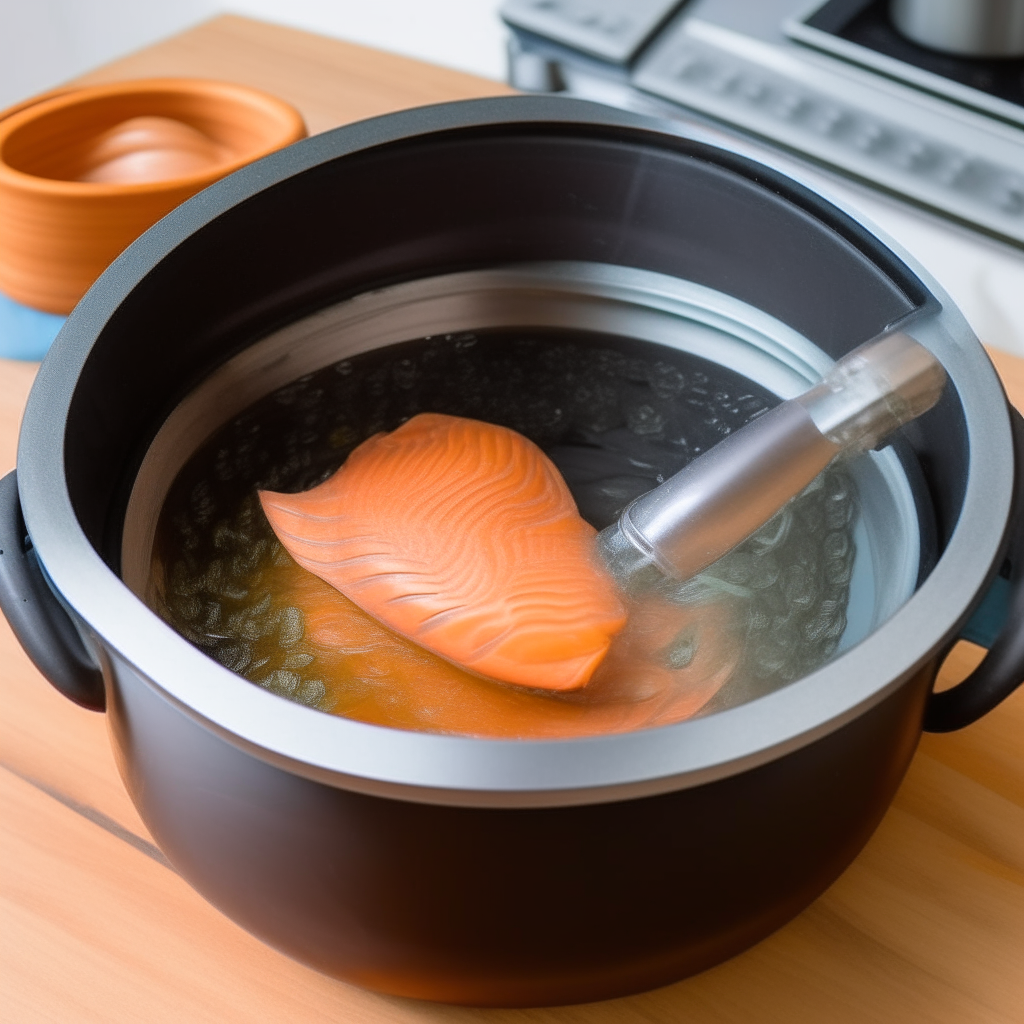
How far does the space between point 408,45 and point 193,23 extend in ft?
0.84

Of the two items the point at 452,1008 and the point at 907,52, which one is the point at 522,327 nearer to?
the point at 452,1008

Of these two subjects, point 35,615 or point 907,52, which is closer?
point 35,615

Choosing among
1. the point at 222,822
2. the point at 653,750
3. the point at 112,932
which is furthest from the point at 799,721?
the point at 112,932

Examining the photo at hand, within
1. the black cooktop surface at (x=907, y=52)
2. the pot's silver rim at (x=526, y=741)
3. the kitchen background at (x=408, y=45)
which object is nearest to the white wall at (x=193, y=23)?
the kitchen background at (x=408, y=45)

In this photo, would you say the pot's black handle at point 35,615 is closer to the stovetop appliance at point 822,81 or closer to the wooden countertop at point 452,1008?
the wooden countertop at point 452,1008

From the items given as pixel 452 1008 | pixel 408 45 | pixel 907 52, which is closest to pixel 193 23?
pixel 408 45

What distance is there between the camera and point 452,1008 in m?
0.42

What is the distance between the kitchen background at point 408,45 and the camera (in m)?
0.79

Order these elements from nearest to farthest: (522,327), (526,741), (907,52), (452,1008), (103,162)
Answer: (526,741) < (452,1008) < (522,327) < (103,162) < (907,52)

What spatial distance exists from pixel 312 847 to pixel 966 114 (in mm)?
677

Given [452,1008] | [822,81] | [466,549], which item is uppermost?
[822,81]

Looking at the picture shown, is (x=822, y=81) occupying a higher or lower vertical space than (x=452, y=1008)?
higher

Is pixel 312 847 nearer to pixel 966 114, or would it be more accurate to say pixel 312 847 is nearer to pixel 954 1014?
pixel 954 1014

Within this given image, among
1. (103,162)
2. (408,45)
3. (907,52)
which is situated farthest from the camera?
(408,45)
